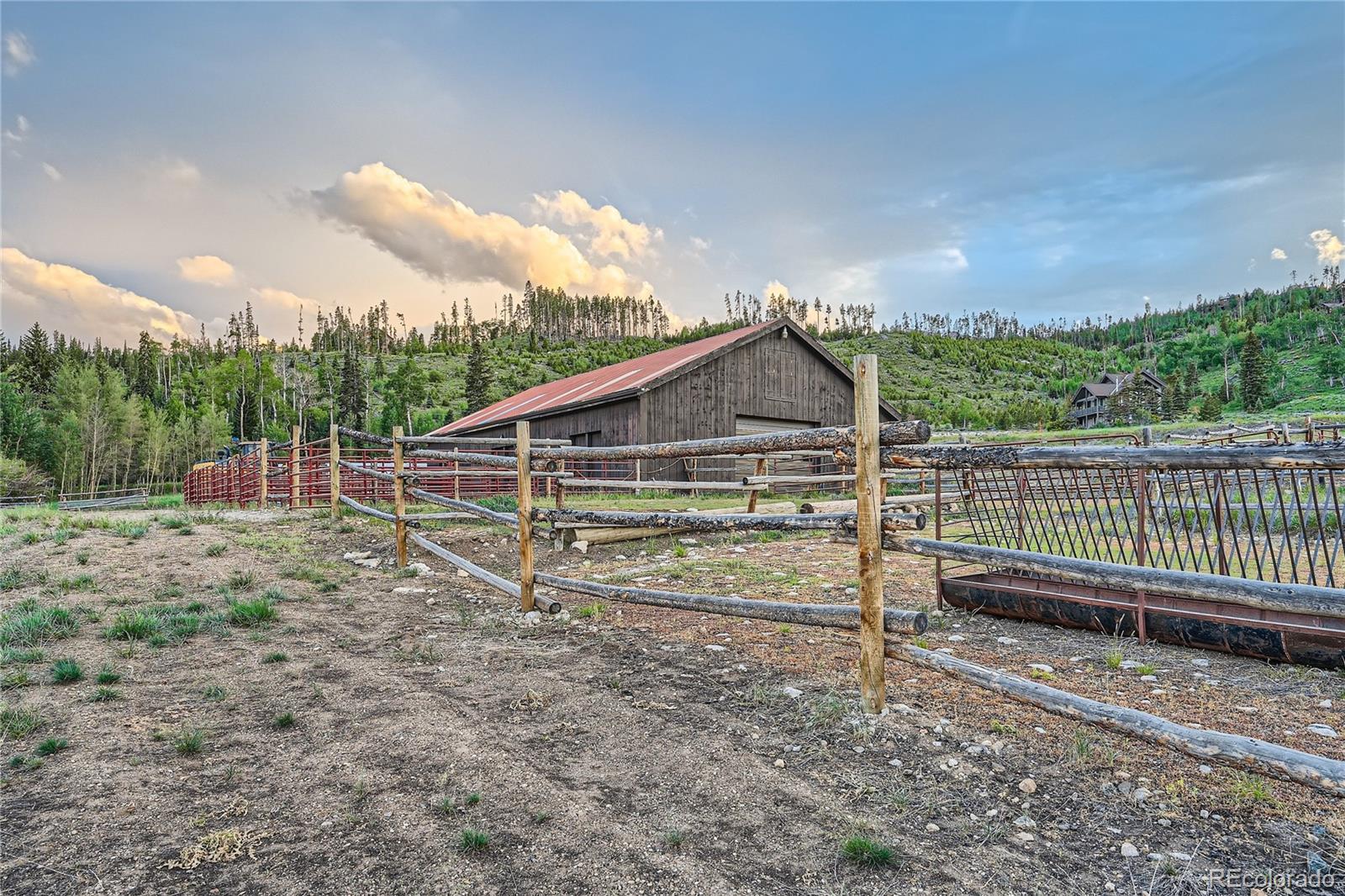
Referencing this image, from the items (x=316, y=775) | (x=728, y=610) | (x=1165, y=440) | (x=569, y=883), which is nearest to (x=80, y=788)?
(x=316, y=775)

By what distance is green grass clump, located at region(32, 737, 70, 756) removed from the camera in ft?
10.3

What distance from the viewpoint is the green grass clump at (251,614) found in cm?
553

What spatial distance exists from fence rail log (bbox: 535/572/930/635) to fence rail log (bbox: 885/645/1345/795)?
17 centimetres

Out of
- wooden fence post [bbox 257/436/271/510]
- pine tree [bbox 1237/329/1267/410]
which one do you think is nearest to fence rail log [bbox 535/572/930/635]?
wooden fence post [bbox 257/436/271/510]

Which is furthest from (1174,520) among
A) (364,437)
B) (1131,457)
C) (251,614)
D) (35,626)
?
(35,626)

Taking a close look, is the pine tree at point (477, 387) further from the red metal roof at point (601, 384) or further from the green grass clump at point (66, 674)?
the green grass clump at point (66, 674)

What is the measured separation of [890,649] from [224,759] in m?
3.59

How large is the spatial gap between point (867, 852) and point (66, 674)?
4942mm

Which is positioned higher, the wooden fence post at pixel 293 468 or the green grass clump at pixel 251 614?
the wooden fence post at pixel 293 468

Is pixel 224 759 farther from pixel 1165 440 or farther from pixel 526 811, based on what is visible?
pixel 1165 440

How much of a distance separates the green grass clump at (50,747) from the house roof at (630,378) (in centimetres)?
1472

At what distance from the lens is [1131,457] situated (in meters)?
2.91

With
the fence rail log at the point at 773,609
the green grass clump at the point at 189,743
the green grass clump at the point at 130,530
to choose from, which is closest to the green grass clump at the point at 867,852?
the fence rail log at the point at 773,609

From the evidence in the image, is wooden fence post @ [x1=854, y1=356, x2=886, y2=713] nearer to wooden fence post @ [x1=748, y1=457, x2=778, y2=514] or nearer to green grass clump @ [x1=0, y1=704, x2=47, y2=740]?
green grass clump @ [x1=0, y1=704, x2=47, y2=740]
